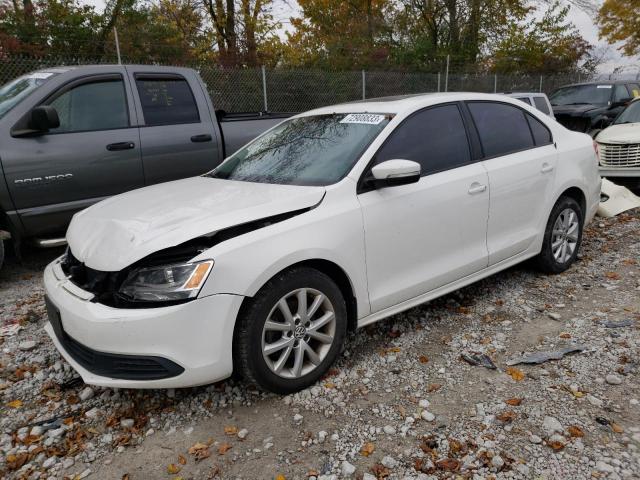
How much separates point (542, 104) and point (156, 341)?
857 centimetres

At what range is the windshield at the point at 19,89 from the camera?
4570 millimetres

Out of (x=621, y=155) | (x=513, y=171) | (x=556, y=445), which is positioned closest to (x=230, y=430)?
(x=556, y=445)

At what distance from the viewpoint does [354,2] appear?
978 inches

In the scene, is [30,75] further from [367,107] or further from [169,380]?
[169,380]

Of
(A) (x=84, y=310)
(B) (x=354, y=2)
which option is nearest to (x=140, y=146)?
(A) (x=84, y=310)

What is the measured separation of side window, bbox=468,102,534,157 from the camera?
3863 millimetres

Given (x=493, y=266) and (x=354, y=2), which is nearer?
(x=493, y=266)

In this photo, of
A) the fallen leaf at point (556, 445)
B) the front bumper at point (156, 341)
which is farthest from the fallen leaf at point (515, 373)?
the front bumper at point (156, 341)

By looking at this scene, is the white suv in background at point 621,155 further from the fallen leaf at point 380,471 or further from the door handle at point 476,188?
the fallen leaf at point 380,471

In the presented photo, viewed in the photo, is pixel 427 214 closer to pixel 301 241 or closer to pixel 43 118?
pixel 301 241

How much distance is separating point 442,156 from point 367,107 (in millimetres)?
660

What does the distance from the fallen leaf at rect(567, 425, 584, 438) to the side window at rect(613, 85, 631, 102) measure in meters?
11.9

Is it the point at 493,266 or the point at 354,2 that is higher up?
the point at 354,2

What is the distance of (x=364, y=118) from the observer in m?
3.48
